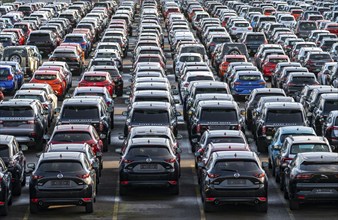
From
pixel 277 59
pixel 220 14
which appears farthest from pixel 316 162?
pixel 220 14

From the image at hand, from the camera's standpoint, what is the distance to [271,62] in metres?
56.6

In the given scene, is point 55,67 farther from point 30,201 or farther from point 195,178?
point 30,201

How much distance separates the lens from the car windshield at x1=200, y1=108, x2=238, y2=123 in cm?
3619

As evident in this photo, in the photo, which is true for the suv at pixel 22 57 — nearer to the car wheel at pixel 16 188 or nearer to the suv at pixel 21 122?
the suv at pixel 21 122

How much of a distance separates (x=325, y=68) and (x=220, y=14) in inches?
1732

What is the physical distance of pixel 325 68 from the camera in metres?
52.3

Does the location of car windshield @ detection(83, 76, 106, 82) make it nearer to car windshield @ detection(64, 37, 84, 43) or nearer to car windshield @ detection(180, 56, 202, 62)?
car windshield @ detection(180, 56, 202, 62)

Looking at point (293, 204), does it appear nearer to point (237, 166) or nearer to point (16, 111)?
point (237, 166)

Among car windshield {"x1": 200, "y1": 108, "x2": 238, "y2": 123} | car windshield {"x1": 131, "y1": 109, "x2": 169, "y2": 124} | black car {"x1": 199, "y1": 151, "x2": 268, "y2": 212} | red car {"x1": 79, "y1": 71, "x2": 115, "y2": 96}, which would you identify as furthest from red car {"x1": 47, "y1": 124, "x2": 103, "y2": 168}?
red car {"x1": 79, "y1": 71, "x2": 115, "y2": 96}

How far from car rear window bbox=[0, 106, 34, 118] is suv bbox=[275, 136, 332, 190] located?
8755 mm

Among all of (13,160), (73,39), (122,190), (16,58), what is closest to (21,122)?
(13,160)

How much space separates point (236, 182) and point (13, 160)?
5626 millimetres

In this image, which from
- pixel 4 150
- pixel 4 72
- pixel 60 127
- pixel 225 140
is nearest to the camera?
pixel 4 150

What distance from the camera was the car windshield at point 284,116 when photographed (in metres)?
36.4
